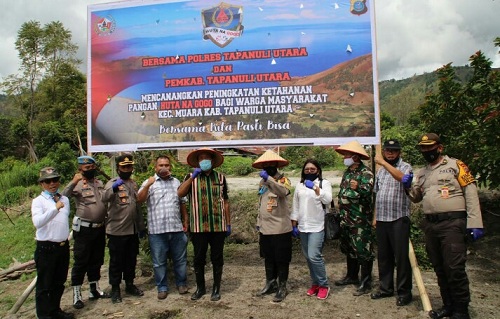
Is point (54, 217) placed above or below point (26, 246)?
above

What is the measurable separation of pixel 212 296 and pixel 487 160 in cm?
387

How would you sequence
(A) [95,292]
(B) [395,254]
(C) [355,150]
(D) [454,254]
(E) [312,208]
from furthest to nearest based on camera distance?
(A) [95,292] < (C) [355,150] < (E) [312,208] < (B) [395,254] < (D) [454,254]

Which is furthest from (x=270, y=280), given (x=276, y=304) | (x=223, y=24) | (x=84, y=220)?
(x=223, y=24)

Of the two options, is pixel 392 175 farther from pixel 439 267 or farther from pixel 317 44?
pixel 317 44

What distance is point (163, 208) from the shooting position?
4621 millimetres

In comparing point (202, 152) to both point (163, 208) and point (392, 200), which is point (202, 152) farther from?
point (392, 200)

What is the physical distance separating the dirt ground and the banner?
184 centimetres

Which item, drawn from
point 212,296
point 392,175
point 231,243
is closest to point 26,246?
point 231,243

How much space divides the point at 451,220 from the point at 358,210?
40.5 inches

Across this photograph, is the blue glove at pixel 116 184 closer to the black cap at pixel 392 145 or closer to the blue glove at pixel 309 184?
the blue glove at pixel 309 184

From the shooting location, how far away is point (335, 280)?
510cm

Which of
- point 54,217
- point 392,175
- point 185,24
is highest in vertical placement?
point 185,24

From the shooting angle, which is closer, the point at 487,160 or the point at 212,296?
the point at 212,296

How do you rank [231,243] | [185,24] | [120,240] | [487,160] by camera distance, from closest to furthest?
1. [120,240]
2. [487,160]
3. [185,24]
4. [231,243]
